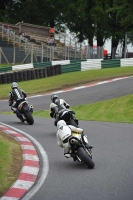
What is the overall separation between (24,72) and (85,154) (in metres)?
24.0

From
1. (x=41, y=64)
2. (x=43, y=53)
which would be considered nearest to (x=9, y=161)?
(x=41, y=64)

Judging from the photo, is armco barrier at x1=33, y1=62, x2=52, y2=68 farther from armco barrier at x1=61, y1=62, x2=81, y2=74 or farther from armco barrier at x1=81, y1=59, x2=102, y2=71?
armco barrier at x1=81, y1=59, x2=102, y2=71

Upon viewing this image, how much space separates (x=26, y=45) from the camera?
43750 mm

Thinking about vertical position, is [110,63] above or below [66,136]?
below

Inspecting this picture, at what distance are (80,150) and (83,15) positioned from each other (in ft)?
141

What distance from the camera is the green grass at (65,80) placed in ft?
96.8

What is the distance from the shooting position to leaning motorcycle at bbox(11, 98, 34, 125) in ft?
54.7

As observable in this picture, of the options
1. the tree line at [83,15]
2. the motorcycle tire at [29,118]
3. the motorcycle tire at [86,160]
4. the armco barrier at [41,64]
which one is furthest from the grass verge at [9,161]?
the tree line at [83,15]

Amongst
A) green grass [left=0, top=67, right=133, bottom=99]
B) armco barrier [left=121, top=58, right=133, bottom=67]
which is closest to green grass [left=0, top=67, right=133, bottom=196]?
green grass [left=0, top=67, right=133, bottom=99]

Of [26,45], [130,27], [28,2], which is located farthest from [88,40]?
[26,45]

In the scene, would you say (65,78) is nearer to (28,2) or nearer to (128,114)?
(128,114)

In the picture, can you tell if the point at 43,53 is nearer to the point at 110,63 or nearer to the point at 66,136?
the point at 110,63

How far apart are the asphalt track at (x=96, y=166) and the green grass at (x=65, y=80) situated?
36.0 feet

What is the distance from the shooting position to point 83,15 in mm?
51938
